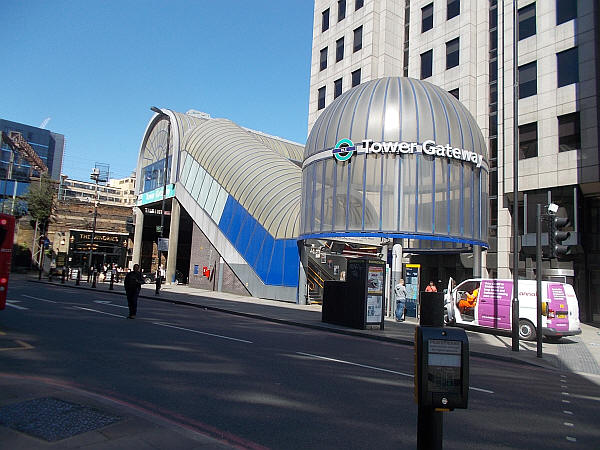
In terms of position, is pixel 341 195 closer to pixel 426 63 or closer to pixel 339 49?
pixel 426 63

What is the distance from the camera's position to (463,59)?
31953mm

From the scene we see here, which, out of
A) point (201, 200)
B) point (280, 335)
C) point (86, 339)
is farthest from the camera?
point (201, 200)

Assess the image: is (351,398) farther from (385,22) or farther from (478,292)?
(385,22)

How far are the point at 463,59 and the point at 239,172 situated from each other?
18111 millimetres

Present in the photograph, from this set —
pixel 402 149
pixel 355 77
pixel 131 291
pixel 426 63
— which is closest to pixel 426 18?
pixel 426 63

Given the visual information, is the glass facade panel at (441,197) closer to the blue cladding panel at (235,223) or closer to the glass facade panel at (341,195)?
the glass facade panel at (341,195)

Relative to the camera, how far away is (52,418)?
4.83 m

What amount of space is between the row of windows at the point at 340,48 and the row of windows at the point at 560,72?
1538 centimetres

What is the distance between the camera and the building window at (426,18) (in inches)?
1397

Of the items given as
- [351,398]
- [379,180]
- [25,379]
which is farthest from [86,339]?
[379,180]

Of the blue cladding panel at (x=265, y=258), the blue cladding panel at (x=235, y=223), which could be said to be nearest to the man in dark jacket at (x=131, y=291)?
the blue cladding panel at (x=265, y=258)

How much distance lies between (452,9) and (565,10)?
8.99m

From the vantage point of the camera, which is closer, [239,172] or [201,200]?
[239,172]

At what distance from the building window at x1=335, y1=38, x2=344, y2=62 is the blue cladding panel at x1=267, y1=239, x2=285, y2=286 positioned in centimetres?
2105
